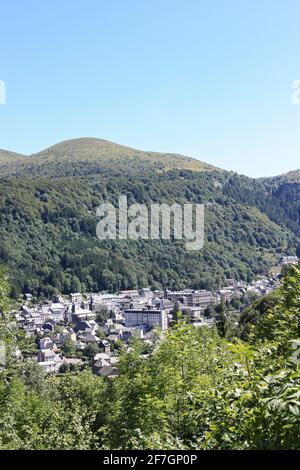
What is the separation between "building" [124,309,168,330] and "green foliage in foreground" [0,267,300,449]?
340 ft

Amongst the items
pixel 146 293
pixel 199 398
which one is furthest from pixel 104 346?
pixel 199 398

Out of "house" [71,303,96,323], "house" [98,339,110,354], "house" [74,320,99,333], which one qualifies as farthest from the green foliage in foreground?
"house" [71,303,96,323]

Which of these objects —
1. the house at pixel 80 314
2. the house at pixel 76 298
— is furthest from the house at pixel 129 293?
the house at pixel 80 314

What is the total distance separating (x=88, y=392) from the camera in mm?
30906

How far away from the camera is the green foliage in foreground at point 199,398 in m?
4.71

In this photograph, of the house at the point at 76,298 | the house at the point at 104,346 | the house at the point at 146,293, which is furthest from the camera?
the house at the point at 146,293

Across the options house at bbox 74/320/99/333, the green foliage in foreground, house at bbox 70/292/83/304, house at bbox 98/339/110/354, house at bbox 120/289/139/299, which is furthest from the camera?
house at bbox 120/289/139/299

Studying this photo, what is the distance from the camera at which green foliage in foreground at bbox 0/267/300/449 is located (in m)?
4.71

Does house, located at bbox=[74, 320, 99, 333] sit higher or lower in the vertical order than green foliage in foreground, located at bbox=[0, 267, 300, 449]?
lower

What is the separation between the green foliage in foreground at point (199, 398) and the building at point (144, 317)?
340 ft

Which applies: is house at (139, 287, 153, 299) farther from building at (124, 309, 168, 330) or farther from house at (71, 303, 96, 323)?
house at (71, 303, 96, 323)

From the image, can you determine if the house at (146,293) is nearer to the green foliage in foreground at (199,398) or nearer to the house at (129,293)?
the house at (129,293)
